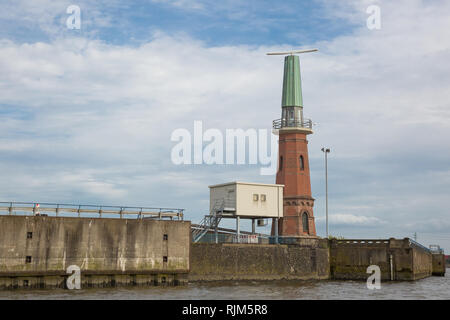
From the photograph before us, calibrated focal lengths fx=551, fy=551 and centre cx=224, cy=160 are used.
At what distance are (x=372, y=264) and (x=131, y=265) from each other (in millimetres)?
26349

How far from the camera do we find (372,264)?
2222 inches

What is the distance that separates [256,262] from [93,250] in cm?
1585

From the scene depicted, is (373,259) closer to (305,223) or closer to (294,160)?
(305,223)

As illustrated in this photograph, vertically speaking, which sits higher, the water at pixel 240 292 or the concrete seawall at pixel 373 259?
the concrete seawall at pixel 373 259

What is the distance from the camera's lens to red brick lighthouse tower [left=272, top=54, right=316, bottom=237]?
62094mm

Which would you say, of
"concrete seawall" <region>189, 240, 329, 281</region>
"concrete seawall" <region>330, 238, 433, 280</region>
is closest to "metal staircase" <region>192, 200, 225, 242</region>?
"concrete seawall" <region>189, 240, 329, 281</region>

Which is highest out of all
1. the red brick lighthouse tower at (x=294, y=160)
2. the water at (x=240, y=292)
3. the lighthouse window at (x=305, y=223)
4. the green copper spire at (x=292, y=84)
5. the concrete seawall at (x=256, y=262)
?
the green copper spire at (x=292, y=84)

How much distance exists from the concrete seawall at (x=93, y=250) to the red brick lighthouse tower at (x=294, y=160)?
19.3 m

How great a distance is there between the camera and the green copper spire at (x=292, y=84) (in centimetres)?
6450

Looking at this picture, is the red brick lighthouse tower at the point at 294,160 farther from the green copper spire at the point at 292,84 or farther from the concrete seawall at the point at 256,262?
the concrete seawall at the point at 256,262

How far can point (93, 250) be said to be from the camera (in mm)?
41781

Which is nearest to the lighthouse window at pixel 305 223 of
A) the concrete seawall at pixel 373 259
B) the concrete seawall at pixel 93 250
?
the concrete seawall at pixel 373 259
